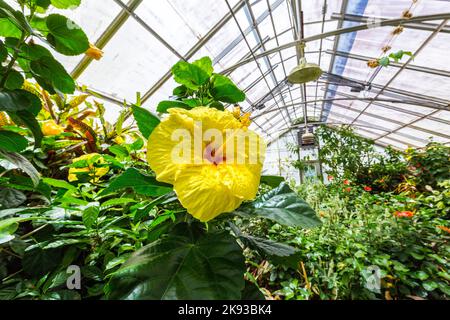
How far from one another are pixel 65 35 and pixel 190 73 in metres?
0.27

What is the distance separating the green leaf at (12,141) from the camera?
463 mm

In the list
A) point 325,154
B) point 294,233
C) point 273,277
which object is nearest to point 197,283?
point 273,277

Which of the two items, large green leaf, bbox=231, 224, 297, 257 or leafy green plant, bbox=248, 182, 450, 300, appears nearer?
large green leaf, bbox=231, 224, 297, 257

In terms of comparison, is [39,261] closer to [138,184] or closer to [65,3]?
[138,184]

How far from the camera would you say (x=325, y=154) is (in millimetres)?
4570

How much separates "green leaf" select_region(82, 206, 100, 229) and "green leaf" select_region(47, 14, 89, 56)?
0.35 meters

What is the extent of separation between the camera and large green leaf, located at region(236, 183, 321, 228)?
375 millimetres

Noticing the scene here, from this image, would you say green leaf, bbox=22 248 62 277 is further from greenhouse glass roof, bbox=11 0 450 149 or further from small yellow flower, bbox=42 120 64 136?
greenhouse glass roof, bbox=11 0 450 149

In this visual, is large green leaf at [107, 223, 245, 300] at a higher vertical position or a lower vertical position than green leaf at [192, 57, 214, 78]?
lower

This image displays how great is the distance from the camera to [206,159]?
15.7 inches

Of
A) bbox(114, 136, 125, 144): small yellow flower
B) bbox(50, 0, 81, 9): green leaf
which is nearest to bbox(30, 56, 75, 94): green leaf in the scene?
bbox(50, 0, 81, 9): green leaf

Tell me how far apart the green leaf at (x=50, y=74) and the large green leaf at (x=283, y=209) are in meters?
0.50

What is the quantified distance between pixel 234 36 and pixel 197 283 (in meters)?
4.80

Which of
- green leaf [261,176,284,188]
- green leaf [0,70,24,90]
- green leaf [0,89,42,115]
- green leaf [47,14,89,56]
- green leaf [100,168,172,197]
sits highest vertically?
green leaf [47,14,89,56]
